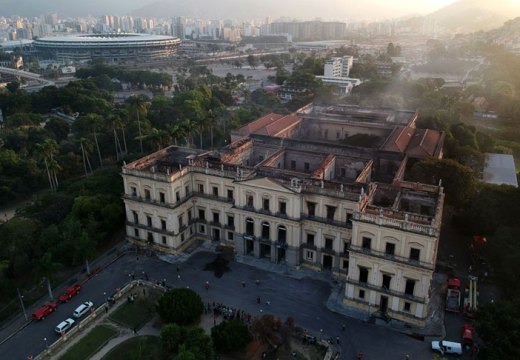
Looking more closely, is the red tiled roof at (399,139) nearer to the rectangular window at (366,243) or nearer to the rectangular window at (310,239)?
the rectangular window at (310,239)

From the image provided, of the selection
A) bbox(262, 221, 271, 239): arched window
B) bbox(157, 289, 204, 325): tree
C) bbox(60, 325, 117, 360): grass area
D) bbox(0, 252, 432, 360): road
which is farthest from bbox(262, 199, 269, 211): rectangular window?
bbox(60, 325, 117, 360): grass area

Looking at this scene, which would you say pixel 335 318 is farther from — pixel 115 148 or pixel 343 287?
pixel 115 148

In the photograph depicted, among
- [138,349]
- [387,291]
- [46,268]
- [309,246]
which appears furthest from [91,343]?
[387,291]

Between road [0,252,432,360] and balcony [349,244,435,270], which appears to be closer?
road [0,252,432,360]

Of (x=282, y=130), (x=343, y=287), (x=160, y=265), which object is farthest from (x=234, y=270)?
(x=282, y=130)

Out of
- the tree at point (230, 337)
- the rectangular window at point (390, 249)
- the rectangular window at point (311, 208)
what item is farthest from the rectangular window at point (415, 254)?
the tree at point (230, 337)

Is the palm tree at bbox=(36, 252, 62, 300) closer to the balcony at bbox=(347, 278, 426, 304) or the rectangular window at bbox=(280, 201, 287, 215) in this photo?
the rectangular window at bbox=(280, 201, 287, 215)

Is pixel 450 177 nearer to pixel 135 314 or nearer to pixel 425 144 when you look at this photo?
pixel 425 144
